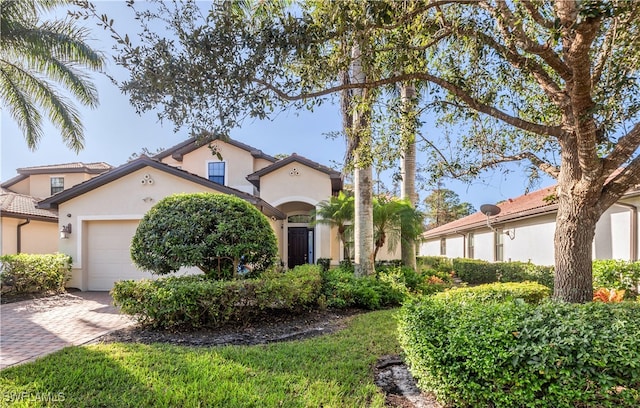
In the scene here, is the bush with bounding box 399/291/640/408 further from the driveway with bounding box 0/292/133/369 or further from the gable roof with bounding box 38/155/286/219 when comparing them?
the gable roof with bounding box 38/155/286/219

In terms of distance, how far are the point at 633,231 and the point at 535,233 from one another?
4196 mm

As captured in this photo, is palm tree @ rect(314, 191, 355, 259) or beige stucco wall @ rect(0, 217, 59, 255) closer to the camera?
palm tree @ rect(314, 191, 355, 259)

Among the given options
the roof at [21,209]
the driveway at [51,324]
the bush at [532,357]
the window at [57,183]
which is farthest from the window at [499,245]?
the window at [57,183]

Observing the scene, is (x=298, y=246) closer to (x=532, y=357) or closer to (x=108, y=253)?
(x=108, y=253)

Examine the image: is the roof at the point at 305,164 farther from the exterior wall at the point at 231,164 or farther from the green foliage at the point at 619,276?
the green foliage at the point at 619,276

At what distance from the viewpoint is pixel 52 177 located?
19812 mm

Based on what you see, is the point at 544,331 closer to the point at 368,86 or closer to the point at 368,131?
the point at 368,86

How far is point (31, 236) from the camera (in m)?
15.6

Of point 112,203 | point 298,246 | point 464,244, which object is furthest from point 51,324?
point 464,244

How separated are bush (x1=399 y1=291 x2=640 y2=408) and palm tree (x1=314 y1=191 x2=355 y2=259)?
8.80 metres

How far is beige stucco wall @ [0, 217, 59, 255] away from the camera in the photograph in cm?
1420

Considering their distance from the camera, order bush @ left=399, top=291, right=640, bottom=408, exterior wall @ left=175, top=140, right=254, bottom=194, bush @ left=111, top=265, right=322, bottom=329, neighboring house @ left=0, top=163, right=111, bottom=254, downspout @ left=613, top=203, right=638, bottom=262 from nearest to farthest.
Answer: bush @ left=399, top=291, right=640, bottom=408 < bush @ left=111, top=265, right=322, bottom=329 < downspout @ left=613, top=203, right=638, bottom=262 < neighboring house @ left=0, top=163, right=111, bottom=254 < exterior wall @ left=175, top=140, right=254, bottom=194

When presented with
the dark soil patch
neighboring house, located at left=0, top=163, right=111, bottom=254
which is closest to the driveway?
the dark soil patch

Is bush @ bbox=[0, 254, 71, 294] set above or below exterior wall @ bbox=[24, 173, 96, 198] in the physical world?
below
